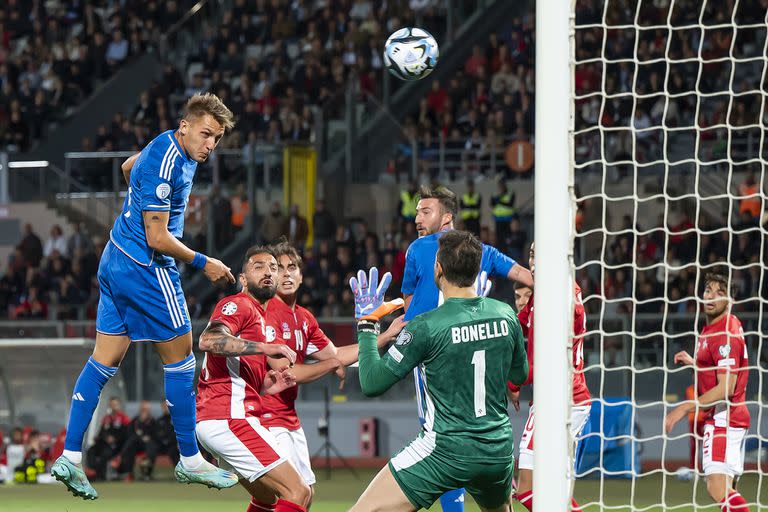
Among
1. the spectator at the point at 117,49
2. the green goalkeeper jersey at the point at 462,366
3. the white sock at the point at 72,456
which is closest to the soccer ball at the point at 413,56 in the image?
the green goalkeeper jersey at the point at 462,366

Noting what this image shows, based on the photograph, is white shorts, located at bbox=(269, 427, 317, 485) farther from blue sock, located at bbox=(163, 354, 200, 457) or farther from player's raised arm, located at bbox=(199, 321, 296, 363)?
player's raised arm, located at bbox=(199, 321, 296, 363)

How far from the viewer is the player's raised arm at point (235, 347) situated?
6.76 m

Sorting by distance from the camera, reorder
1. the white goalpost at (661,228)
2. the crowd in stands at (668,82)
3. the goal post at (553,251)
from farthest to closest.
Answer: the crowd in stands at (668,82), the white goalpost at (661,228), the goal post at (553,251)

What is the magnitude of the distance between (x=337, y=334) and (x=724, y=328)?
829cm

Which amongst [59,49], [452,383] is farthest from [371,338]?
[59,49]

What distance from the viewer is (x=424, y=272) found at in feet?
25.6

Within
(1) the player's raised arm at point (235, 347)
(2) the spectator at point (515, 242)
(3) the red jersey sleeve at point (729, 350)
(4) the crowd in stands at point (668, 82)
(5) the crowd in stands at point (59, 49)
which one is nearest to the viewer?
(1) the player's raised arm at point (235, 347)

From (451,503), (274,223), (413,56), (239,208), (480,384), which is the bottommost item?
(451,503)

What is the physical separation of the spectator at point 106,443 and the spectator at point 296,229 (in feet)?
13.6

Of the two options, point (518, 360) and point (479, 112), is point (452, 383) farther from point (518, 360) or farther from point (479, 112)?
point (479, 112)

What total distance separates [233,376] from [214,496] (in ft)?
21.2

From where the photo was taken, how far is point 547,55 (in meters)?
5.58

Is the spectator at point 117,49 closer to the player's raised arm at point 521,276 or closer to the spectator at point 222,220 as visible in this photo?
the spectator at point 222,220

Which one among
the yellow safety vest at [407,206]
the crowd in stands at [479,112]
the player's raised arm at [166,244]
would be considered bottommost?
the player's raised arm at [166,244]
